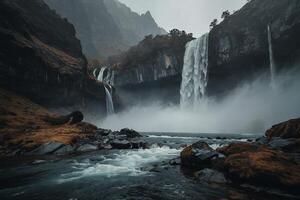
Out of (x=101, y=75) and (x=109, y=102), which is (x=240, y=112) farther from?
(x=101, y=75)

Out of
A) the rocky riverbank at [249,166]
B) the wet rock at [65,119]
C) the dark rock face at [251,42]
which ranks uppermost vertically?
the dark rock face at [251,42]

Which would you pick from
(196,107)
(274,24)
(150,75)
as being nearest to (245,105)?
(196,107)

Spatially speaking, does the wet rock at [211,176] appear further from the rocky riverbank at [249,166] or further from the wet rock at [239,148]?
the wet rock at [239,148]

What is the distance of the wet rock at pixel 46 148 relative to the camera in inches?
1108

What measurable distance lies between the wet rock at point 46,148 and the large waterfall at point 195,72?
61.8m

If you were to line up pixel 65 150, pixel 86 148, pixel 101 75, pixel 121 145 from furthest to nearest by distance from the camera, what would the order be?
1. pixel 101 75
2. pixel 121 145
3. pixel 86 148
4. pixel 65 150

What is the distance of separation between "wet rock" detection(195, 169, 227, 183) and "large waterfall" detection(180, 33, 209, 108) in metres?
68.8

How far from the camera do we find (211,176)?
14.7 m

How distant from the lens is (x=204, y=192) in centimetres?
1225

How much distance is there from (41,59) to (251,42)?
61669mm

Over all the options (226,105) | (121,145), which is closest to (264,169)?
(121,145)

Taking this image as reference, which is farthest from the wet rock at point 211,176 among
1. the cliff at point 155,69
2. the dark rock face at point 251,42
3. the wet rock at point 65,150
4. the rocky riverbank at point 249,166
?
the cliff at point 155,69

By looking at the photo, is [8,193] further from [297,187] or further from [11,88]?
[11,88]

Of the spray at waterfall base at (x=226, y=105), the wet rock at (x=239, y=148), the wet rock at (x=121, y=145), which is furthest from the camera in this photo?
the spray at waterfall base at (x=226, y=105)
